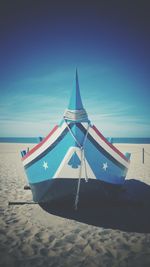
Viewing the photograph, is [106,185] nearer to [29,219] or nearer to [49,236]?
[49,236]

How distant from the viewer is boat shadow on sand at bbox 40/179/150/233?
4.47 m

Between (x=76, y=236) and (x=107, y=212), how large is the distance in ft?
5.07

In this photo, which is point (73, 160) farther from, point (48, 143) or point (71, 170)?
point (48, 143)

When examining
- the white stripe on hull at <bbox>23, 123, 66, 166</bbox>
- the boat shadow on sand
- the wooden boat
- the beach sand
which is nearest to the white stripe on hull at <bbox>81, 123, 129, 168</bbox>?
the wooden boat

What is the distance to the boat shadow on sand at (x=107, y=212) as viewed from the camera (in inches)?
176

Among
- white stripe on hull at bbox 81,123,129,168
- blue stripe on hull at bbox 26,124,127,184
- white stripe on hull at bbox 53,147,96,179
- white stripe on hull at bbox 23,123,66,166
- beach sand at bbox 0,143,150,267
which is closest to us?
beach sand at bbox 0,143,150,267

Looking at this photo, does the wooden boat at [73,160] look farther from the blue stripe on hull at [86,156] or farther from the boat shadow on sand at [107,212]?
the boat shadow on sand at [107,212]

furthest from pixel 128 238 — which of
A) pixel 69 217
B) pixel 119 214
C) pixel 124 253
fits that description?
pixel 69 217

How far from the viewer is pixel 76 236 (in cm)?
391

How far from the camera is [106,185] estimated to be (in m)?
4.64

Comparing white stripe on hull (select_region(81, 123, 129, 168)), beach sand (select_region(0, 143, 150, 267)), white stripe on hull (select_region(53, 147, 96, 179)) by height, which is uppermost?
white stripe on hull (select_region(81, 123, 129, 168))

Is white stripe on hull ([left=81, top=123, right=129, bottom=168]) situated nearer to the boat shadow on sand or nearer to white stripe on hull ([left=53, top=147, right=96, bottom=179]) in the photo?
white stripe on hull ([left=53, top=147, right=96, bottom=179])

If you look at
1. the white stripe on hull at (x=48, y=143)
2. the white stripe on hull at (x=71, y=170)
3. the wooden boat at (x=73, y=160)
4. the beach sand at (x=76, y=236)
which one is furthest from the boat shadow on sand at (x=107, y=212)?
the white stripe on hull at (x=48, y=143)

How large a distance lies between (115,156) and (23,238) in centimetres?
309
